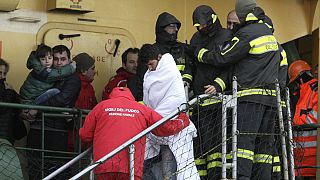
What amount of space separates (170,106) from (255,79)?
35.3 inches

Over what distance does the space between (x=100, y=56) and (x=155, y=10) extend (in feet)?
3.35

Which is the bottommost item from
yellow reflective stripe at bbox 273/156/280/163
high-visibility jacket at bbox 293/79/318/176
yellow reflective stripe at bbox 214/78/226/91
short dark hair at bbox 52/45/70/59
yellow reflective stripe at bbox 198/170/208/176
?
yellow reflective stripe at bbox 198/170/208/176

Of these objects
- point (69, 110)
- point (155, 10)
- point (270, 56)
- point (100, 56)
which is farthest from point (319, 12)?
point (69, 110)

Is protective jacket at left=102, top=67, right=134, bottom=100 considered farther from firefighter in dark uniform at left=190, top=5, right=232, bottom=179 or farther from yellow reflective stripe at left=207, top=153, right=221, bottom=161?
yellow reflective stripe at left=207, top=153, right=221, bottom=161

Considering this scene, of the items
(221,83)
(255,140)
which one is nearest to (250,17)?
(221,83)

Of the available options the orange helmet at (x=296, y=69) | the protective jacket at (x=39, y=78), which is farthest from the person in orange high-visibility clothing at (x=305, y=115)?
the protective jacket at (x=39, y=78)

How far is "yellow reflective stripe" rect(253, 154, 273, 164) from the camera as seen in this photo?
25.6 ft

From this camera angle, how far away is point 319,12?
11.6 meters

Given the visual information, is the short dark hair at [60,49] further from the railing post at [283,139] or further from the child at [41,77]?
the railing post at [283,139]

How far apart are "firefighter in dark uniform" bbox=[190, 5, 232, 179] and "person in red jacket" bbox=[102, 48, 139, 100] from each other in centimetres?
160

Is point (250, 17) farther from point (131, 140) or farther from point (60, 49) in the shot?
point (60, 49)

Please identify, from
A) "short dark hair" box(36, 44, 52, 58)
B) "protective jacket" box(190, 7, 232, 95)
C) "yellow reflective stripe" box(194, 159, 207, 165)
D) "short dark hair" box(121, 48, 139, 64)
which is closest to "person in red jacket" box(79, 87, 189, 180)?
"yellow reflective stripe" box(194, 159, 207, 165)

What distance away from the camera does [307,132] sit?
9492 mm

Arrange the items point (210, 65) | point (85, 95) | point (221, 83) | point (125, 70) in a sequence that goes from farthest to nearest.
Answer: point (125, 70) → point (85, 95) → point (210, 65) → point (221, 83)
